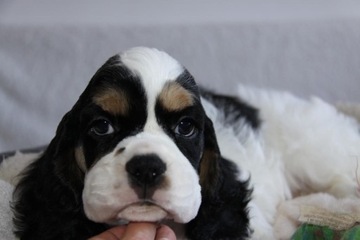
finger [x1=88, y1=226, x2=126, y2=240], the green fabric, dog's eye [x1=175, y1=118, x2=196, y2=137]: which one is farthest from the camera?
the green fabric

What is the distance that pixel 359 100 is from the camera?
401 cm

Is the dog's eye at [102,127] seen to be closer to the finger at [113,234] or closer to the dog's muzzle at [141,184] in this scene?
the dog's muzzle at [141,184]

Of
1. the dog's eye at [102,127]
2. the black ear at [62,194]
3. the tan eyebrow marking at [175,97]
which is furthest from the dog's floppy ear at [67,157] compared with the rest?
the tan eyebrow marking at [175,97]

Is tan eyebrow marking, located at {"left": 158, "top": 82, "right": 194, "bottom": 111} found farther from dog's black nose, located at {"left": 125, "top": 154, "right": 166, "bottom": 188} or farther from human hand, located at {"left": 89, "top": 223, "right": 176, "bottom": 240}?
human hand, located at {"left": 89, "top": 223, "right": 176, "bottom": 240}

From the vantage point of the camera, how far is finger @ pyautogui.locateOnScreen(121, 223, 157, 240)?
5.65 feet

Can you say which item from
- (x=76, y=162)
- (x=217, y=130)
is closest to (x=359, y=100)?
(x=217, y=130)

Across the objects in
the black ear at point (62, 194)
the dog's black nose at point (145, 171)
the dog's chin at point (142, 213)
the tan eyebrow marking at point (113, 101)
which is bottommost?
the black ear at point (62, 194)

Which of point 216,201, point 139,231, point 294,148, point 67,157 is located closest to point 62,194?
point 67,157

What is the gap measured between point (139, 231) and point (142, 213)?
5cm

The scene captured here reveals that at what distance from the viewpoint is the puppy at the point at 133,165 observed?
1717mm

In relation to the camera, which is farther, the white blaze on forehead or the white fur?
the white fur

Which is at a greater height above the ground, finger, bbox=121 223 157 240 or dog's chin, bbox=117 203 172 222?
dog's chin, bbox=117 203 172 222

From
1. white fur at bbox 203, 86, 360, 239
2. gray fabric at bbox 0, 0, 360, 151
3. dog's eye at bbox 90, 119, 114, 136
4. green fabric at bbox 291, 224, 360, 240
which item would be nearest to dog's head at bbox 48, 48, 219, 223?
dog's eye at bbox 90, 119, 114, 136

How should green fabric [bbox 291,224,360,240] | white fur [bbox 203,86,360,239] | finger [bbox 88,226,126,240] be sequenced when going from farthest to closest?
1. white fur [bbox 203,86,360,239]
2. green fabric [bbox 291,224,360,240]
3. finger [bbox 88,226,126,240]
